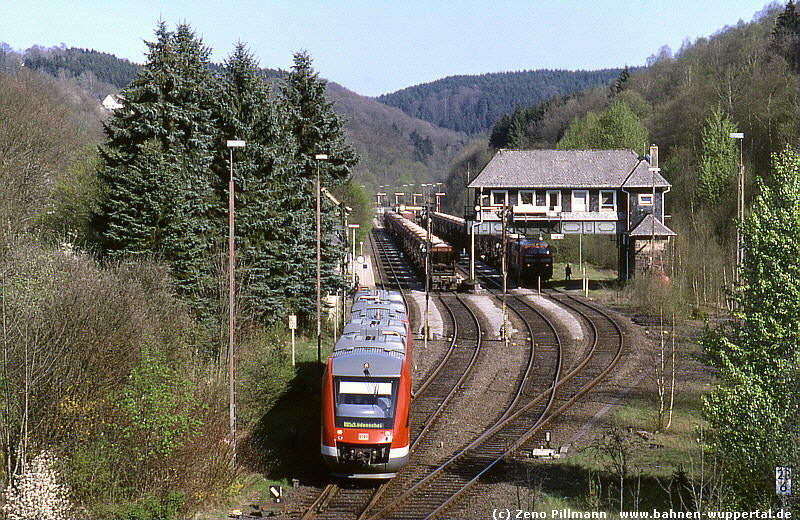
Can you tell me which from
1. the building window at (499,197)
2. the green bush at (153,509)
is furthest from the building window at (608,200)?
the green bush at (153,509)

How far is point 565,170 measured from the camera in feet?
170

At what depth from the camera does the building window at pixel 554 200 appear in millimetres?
50781

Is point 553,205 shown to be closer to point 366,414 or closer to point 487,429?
point 487,429

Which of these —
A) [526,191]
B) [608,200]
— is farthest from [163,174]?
[608,200]

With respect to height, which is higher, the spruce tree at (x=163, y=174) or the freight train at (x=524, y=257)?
the spruce tree at (x=163, y=174)

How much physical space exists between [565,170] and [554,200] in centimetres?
241

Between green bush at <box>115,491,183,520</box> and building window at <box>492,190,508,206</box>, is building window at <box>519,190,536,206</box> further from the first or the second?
green bush at <box>115,491,183,520</box>

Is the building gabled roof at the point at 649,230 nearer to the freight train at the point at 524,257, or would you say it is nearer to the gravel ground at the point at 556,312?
the freight train at the point at 524,257

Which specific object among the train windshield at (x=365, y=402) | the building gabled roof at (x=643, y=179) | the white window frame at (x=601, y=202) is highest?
the building gabled roof at (x=643, y=179)

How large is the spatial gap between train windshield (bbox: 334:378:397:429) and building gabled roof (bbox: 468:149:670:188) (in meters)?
32.9

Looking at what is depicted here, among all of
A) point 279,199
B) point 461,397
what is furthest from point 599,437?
point 279,199

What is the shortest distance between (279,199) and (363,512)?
1851 cm

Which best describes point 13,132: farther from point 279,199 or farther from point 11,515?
point 11,515

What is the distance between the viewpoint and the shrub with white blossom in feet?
49.3
